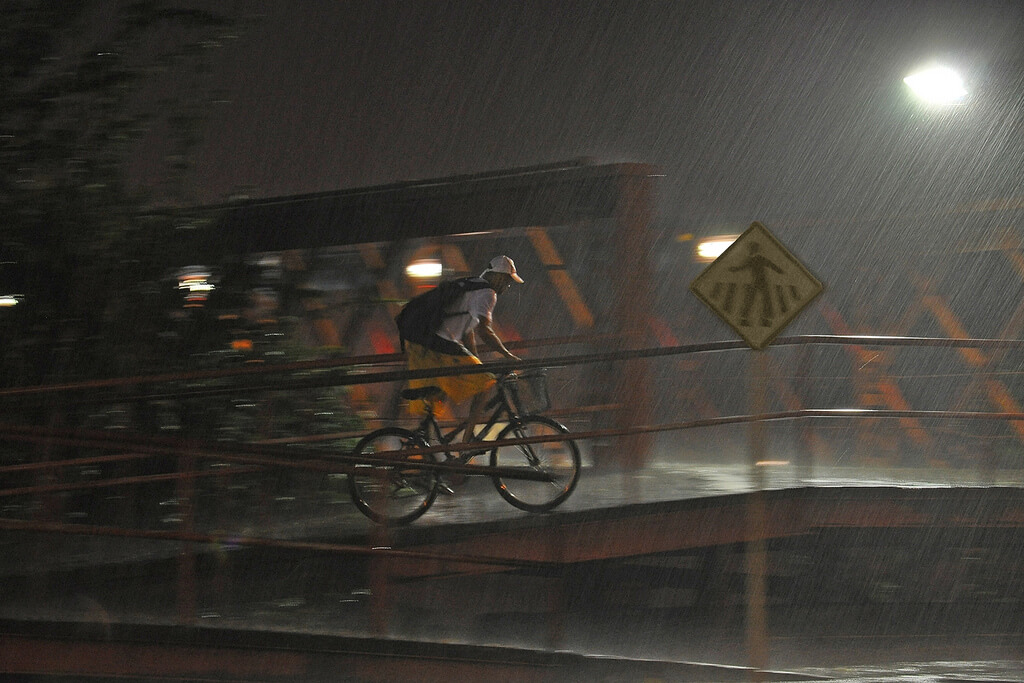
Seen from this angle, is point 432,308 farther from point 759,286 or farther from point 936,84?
point 936,84

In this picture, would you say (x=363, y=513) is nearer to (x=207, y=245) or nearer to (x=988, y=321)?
(x=207, y=245)

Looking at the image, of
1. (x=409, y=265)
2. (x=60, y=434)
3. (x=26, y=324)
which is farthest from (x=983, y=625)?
(x=26, y=324)

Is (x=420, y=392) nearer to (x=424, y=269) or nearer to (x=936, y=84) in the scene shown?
(x=424, y=269)

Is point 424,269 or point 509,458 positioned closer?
point 509,458

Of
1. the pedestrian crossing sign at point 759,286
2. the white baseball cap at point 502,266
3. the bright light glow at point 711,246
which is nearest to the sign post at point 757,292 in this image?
the pedestrian crossing sign at point 759,286

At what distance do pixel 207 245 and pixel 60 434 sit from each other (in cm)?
347

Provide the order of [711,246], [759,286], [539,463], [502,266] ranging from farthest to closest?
[711,246] < [539,463] < [502,266] < [759,286]

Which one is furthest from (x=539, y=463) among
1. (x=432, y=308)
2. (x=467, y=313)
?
(x=432, y=308)

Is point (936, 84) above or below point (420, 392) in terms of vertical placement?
above

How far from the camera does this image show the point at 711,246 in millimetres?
11922

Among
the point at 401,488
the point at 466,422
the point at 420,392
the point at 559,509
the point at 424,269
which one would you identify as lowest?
the point at 559,509

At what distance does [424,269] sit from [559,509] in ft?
11.9

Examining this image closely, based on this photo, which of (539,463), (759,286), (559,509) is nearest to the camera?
(759,286)

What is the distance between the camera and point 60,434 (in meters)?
6.19
